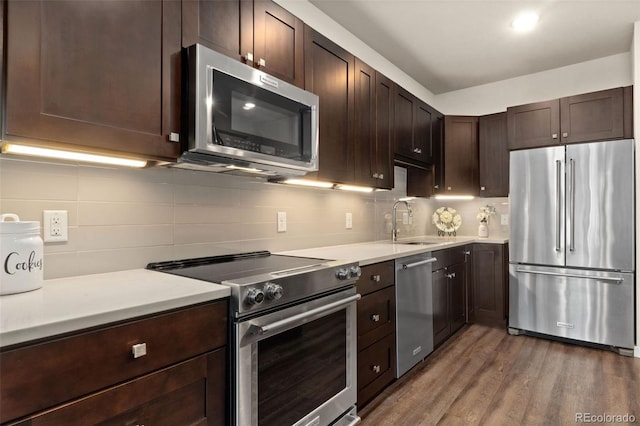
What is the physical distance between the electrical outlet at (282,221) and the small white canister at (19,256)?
1.31 m

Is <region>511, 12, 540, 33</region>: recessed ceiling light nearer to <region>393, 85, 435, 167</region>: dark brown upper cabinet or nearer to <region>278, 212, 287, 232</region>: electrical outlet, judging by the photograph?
<region>393, 85, 435, 167</region>: dark brown upper cabinet

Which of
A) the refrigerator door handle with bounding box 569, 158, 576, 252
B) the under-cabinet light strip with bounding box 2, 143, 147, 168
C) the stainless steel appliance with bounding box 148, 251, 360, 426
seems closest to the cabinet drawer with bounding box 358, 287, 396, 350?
the stainless steel appliance with bounding box 148, 251, 360, 426

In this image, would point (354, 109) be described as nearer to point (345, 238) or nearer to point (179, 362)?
point (345, 238)

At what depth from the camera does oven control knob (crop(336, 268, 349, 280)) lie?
1771 mm

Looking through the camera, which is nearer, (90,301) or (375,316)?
(90,301)

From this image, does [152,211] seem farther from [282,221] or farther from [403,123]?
[403,123]

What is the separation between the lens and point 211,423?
4.00 ft

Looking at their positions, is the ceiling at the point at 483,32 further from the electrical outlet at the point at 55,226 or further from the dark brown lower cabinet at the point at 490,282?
the electrical outlet at the point at 55,226

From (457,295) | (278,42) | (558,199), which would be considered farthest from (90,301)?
(558,199)

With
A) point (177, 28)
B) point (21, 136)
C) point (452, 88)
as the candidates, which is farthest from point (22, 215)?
point (452, 88)

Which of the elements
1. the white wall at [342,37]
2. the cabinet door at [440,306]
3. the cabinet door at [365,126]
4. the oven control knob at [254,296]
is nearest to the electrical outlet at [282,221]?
the cabinet door at [365,126]

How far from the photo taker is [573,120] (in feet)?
10.4

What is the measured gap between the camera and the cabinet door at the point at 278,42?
176cm

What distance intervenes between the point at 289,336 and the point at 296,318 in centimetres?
9
